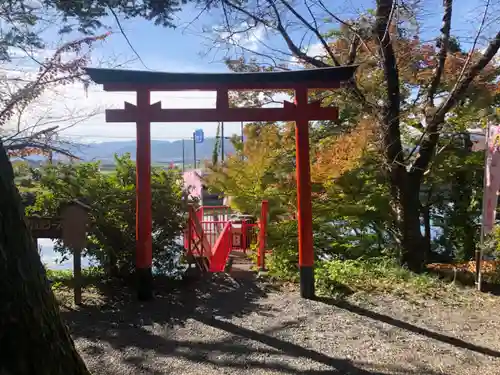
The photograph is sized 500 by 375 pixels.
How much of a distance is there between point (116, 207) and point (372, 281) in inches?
145

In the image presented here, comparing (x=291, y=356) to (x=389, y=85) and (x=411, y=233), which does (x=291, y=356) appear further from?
(x=389, y=85)

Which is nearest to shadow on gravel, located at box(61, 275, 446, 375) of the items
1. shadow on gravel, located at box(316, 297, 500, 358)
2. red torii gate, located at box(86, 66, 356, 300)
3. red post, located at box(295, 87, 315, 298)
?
red torii gate, located at box(86, 66, 356, 300)

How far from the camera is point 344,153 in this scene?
24.6 feet

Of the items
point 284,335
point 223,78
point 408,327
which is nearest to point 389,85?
point 223,78

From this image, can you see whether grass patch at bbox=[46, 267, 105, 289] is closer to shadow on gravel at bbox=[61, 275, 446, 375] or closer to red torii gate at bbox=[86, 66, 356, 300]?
shadow on gravel at bbox=[61, 275, 446, 375]

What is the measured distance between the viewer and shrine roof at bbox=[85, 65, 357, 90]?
17.4ft

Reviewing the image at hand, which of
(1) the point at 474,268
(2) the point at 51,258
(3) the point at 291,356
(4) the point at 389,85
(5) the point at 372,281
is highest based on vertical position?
(4) the point at 389,85

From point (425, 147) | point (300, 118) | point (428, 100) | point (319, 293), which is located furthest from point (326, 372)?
point (428, 100)

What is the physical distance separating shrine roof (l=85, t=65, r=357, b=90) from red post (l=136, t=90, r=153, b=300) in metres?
0.27

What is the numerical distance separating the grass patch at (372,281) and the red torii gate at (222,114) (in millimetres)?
482

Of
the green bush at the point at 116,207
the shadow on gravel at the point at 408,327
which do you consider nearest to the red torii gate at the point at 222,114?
the shadow on gravel at the point at 408,327

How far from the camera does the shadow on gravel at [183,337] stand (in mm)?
3730

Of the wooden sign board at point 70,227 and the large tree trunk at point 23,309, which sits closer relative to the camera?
the large tree trunk at point 23,309

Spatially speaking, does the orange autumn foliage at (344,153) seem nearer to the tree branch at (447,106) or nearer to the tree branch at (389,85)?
the tree branch at (389,85)
